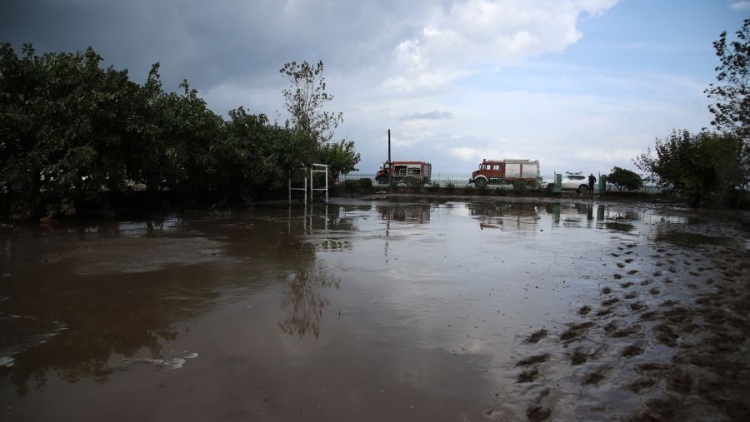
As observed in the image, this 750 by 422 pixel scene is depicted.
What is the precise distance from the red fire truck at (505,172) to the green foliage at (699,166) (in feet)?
39.7

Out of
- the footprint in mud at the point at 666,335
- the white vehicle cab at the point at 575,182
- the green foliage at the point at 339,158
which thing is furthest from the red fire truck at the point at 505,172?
the footprint in mud at the point at 666,335

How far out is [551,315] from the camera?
19.4 ft

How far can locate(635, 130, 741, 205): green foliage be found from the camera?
77.6 ft

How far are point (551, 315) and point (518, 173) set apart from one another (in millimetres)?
37295

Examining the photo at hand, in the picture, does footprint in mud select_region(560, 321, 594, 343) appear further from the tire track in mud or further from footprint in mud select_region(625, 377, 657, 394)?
footprint in mud select_region(625, 377, 657, 394)

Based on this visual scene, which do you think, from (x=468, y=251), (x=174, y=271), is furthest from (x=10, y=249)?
(x=468, y=251)

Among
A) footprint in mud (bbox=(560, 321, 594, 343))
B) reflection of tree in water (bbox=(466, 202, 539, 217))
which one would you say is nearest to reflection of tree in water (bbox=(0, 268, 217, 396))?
footprint in mud (bbox=(560, 321, 594, 343))

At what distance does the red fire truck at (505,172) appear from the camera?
135 ft

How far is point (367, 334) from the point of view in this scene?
5.13m

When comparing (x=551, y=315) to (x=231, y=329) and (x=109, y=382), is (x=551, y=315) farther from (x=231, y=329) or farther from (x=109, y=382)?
(x=109, y=382)

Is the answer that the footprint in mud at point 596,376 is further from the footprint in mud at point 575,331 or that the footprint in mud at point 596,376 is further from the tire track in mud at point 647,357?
the footprint in mud at point 575,331

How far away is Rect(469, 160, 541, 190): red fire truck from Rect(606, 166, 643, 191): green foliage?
6109mm

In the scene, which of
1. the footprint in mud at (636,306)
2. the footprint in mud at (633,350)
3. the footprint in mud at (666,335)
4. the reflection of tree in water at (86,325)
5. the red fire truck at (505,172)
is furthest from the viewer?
the red fire truck at (505,172)

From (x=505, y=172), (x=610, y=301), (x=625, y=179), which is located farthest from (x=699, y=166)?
(x=610, y=301)
